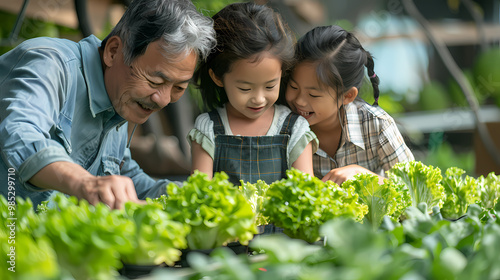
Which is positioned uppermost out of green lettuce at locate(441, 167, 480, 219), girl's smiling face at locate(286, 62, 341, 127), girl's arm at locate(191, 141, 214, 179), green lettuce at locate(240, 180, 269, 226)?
girl's smiling face at locate(286, 62, 341, 127)

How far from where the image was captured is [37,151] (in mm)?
996

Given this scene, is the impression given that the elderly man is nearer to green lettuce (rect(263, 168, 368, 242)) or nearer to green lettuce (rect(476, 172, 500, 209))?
green lettuce (rect(263, 168, 368, 242))

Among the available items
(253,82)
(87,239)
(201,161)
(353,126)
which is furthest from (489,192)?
(87,239)

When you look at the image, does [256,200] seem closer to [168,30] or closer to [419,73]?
[168,30]

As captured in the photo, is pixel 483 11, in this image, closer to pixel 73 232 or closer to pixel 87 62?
pixel 87 62

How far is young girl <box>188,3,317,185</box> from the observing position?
1424mm

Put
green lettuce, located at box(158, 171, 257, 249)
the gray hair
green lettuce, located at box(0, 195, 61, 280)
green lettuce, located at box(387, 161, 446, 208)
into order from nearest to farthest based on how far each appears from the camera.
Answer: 1. green lettuce, located at box(0, 195, 61, 280)
2. green lettuce, located at box(158, 171, 257, 249)
3. green lettuce, located at box(387, 161, 446, 208)
4. the gray hair

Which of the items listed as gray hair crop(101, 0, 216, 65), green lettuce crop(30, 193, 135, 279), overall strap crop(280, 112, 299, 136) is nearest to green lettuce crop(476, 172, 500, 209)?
overall strap crop(280, 112, 299, 136)

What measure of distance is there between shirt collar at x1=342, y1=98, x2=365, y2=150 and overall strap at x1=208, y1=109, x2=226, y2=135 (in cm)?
42

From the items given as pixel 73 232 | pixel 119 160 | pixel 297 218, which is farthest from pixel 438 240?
pixel 119 160

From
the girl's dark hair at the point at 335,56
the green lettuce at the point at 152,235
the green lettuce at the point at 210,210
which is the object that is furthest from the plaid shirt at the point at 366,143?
the green lettuce at the point at 152,235

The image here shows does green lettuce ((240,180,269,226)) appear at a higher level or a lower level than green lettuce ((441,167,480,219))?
higher

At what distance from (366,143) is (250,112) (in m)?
0.47

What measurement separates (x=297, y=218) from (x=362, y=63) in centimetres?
85
